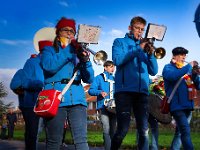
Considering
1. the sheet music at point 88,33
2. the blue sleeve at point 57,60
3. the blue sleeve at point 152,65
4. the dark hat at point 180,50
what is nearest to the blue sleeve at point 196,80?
the dark hat at point 180,50

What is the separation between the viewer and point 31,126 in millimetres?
7559

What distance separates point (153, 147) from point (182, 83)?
1.95 metres

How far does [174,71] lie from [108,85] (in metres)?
2.48

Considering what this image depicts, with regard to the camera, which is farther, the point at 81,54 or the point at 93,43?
the point at 93,43

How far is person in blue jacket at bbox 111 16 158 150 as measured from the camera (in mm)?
6516

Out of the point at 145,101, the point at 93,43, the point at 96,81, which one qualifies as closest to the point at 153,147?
the point at 96,81

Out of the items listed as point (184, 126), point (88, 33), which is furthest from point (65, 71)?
point (184, 126)

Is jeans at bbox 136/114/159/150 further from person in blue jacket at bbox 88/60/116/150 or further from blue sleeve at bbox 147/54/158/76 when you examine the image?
blue sleeve at bbox 147/54/158/76

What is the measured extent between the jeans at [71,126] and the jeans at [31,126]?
2272 mm

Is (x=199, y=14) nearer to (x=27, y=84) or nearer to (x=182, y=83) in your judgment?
(x=182, y=83)

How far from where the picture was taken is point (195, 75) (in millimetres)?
7414

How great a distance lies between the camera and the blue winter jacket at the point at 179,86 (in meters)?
7.21

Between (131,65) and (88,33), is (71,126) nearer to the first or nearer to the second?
(88,33)

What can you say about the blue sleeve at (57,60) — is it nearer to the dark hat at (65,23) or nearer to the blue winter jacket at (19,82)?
the dark hat at (65,23)
